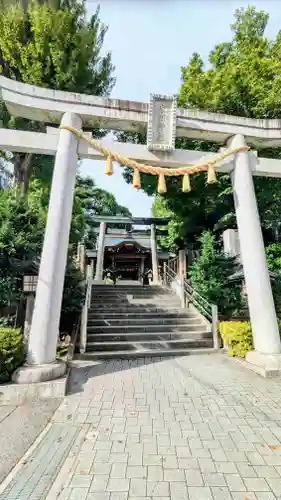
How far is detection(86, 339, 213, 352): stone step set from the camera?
695cm

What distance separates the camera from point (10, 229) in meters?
5.94

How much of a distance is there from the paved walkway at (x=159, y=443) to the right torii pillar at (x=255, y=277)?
2.50 feet

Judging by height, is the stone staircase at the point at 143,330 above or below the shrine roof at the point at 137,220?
below

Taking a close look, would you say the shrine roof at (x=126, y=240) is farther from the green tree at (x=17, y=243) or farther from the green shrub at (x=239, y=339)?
the green shrub at (x=239, y=339)

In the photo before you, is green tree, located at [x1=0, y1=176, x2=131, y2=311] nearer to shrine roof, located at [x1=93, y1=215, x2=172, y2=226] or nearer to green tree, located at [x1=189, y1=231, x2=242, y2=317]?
green tree, located at [x1=189, y1=231, x2=242, y2=317]

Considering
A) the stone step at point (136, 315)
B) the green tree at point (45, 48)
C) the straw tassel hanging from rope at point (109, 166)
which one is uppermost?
the green tree at point (45, 48)

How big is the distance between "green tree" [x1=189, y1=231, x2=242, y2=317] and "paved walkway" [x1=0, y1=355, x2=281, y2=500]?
307cm

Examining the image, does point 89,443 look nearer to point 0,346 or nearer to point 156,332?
point 0,346

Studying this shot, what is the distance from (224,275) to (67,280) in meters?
4.76

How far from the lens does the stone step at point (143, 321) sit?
822 centimetres

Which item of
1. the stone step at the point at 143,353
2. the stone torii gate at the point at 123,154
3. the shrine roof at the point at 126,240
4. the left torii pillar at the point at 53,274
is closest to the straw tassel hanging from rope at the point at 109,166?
the stone torii gate at the point at 123,154

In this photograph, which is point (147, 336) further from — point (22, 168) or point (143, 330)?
point (22, 168)

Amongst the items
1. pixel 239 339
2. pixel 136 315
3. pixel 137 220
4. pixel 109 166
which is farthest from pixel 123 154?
pixel 137 220

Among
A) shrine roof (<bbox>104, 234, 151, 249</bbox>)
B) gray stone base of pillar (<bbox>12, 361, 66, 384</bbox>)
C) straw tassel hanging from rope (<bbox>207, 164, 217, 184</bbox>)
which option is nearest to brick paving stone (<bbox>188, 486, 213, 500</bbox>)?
gray stone base of pillar (<bbox>12, 361, 66, 384</bbox>)
